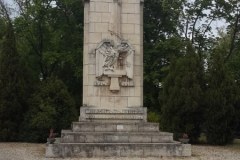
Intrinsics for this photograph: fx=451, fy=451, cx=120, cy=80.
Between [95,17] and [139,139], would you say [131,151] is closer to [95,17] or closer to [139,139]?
[139,139]

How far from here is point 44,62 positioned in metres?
30.6

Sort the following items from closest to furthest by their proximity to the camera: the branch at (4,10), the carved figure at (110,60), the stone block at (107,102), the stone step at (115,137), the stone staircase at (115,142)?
the stone staircase at (115,142) → the stone step at (115,137) → the carved figure at (110,60) → the stone block at (107,102) → the branch at (4,10)

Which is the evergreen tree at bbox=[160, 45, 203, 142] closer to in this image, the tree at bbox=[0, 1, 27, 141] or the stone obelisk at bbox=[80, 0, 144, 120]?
the stone obelisk at bbox=[80, 0, 144, 120]

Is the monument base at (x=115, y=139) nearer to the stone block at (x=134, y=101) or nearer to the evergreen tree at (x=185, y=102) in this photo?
the stone block at (x=134, y=101)

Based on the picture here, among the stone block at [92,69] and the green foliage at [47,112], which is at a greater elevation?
the stone block at [92,69]

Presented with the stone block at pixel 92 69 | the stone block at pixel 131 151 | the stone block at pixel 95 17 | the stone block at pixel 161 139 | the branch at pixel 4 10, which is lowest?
the stone block at pixel 131 151

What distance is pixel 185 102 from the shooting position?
2416 centimetres

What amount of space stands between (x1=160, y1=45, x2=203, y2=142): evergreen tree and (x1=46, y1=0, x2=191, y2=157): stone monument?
6863 millimetres

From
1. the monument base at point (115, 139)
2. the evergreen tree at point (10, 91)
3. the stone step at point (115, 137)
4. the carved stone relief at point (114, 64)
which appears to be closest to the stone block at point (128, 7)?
the carved stone relief at point (114, 64)

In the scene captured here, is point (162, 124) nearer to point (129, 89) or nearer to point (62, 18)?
point (129, 89)

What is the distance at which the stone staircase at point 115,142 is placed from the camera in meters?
15.7

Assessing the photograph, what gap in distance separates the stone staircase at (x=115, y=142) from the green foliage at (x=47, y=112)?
7048 millimetres

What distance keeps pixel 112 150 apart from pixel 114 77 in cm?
317

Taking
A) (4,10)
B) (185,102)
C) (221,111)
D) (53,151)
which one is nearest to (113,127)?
(53,151)
